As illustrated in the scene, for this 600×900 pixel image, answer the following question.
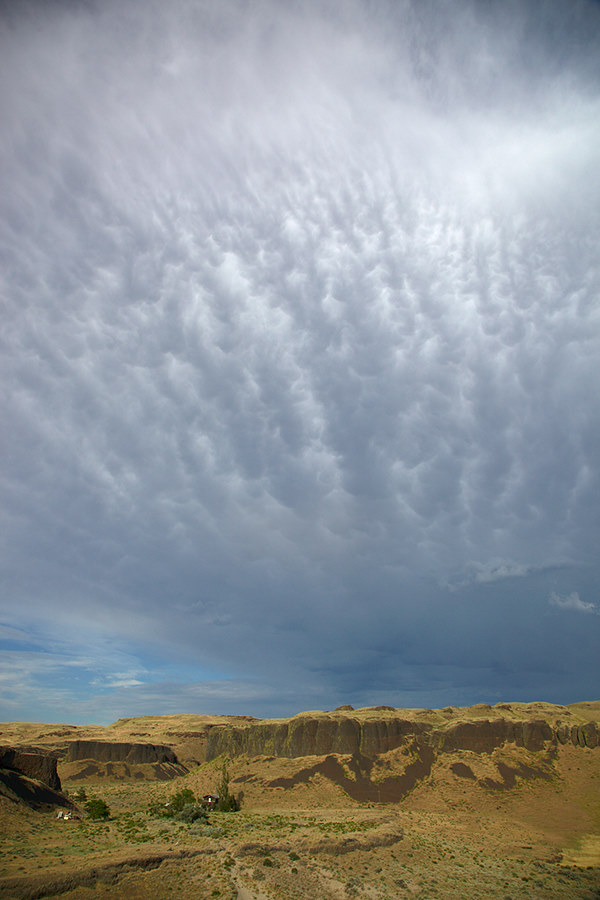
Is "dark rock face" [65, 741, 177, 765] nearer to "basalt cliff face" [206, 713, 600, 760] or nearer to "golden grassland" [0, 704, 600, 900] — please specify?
"golden grassland" [0, 704, 600, 900]

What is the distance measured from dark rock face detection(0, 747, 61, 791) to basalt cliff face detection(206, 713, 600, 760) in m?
44.2

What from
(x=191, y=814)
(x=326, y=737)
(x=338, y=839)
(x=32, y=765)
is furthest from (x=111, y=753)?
(x=338, y=839)

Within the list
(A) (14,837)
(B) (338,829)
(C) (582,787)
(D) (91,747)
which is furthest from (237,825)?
(D) (91,747)

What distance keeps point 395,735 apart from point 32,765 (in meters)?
71.8

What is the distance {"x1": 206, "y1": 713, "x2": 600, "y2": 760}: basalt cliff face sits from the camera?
10225 centimetres

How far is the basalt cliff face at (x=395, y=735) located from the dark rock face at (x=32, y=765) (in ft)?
145

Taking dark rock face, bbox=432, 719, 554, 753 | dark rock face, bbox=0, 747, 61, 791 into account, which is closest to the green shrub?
dark rock face, bbox=0, 747, 61, 791

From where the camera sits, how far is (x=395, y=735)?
10750 cm

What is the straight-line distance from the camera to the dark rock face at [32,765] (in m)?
80.9

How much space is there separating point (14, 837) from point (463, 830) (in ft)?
214

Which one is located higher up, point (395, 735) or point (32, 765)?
point (395, 735)

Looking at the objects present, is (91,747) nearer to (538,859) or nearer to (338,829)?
(338,829)

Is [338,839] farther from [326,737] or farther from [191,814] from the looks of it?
[326,737]

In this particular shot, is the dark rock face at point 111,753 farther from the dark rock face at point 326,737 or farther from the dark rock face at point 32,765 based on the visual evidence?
the dark rock face at point 32,765
